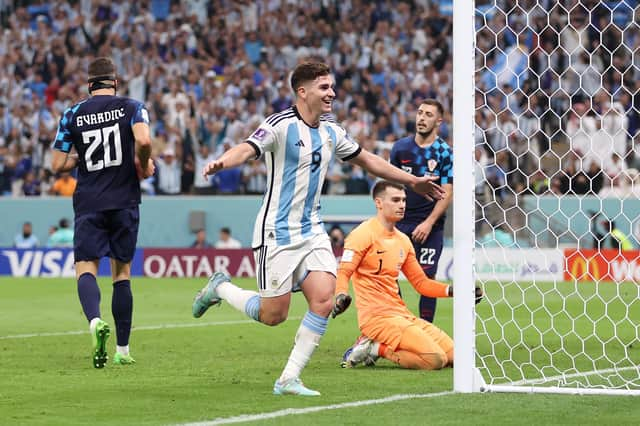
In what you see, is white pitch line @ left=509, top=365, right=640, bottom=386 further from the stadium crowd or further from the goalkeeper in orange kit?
the stadium crowd

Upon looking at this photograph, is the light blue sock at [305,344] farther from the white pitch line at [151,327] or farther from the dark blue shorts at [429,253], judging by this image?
the white pitch line at [151,327]

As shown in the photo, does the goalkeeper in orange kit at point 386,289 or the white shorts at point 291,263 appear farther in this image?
the goalkeeper in orange kit at point 386,289

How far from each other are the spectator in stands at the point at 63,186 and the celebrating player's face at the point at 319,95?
17.1 m

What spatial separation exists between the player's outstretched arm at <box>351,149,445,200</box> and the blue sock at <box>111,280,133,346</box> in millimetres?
2320

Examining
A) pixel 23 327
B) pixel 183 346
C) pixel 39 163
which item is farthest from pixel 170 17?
pixel 183 346

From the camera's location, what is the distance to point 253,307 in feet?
26.1

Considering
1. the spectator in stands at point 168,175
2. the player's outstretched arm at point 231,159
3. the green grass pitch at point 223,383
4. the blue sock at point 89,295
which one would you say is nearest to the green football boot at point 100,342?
the green grass pitch at point 223,383

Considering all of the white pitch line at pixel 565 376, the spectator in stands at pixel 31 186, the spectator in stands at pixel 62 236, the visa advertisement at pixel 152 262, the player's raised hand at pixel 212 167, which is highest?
the player's raised hand at pixel 212 167

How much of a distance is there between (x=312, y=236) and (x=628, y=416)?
2136 millimetres

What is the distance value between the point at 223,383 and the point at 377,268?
1.77m

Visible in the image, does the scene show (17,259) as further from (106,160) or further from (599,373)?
(599,373)

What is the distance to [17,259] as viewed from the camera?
74.3 feet

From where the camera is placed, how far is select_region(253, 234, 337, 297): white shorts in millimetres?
7531

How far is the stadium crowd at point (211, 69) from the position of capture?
23.8 meters
